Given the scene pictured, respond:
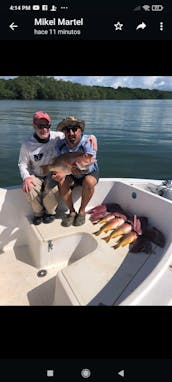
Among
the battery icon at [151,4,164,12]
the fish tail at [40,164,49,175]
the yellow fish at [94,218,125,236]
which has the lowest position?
the yellow fish at [94,218,125,236]

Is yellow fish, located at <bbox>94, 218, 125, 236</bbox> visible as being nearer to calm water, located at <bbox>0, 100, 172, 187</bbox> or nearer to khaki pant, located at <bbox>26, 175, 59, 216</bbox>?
khaki pant, located at <bbox>26, 175, 59, 216</bbox>

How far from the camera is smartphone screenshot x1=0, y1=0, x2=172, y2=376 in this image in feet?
3.52

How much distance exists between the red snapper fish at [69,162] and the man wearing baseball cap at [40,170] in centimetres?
26

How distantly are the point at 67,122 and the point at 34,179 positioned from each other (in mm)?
801

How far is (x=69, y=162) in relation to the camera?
10.0ft

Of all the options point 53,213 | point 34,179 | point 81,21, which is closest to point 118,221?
point 53,213

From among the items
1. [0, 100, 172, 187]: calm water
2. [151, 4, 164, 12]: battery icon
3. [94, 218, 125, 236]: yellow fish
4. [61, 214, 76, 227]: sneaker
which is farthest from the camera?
[0, 100, 172, 187]: calm water

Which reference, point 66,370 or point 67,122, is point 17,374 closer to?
point 66,370

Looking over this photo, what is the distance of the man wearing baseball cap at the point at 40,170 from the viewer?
10.7 feet

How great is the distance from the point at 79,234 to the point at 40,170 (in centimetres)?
94

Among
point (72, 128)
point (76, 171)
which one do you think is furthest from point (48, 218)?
point (72, 128)

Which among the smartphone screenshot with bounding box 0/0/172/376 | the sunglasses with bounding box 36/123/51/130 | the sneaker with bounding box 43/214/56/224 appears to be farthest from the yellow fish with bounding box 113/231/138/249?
the sunglasses with bounding box 36/123/51/130

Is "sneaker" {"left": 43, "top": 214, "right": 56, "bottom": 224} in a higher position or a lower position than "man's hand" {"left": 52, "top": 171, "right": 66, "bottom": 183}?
lower

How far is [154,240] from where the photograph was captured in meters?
2.95
